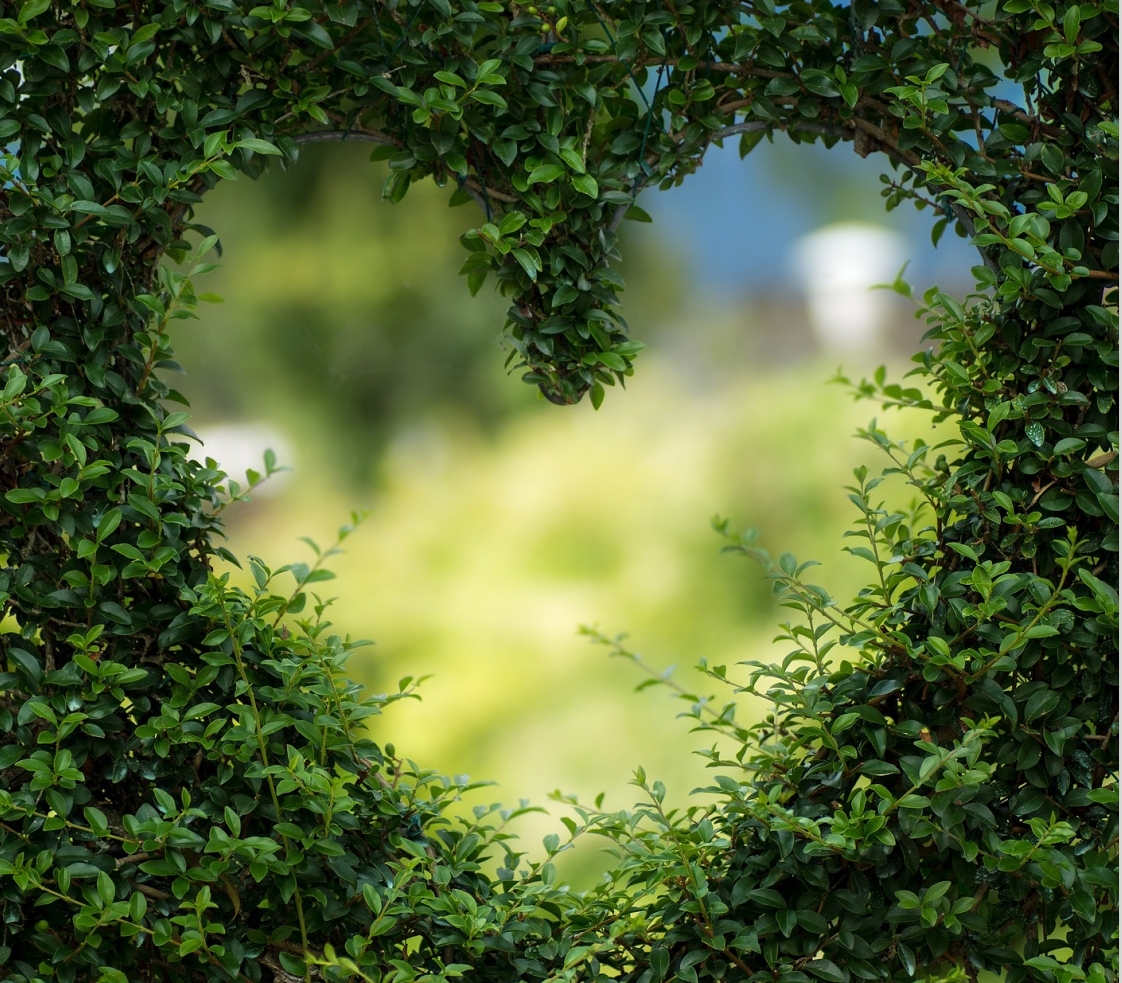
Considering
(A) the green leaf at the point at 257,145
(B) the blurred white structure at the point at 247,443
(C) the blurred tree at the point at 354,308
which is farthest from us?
(C) the blurred tree at the point at 354,308

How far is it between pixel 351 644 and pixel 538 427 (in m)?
1.92

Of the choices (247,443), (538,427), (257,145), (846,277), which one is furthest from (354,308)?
(257,145)

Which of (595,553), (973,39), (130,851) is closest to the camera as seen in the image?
(130,851)

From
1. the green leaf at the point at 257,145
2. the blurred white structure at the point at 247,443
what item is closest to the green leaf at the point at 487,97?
the green leaf at the point at 257,145

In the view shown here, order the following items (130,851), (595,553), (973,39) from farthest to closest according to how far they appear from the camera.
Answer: (595,553), (973,39), (130,851)

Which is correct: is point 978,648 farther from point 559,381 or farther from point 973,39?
point 973,39

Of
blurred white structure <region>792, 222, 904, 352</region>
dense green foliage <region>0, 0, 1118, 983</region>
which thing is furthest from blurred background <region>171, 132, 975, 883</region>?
dense green foliage <region>0, 0, 1118, 983</region>

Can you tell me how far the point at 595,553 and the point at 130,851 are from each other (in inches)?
78.9

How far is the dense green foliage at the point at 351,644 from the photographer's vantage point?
105 centimetres

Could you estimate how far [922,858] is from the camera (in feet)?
3.62

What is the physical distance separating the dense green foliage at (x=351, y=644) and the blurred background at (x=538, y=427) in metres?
1.67

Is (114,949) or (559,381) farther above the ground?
(559,381)

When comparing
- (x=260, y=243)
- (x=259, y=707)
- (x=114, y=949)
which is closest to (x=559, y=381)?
(x=259, y=707)

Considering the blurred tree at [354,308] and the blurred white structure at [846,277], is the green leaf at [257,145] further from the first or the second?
the blurred white structure at [846,277]
